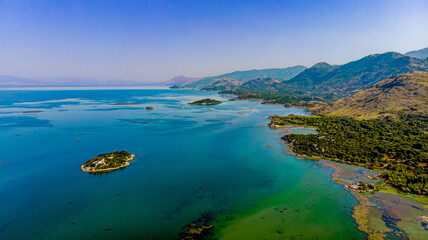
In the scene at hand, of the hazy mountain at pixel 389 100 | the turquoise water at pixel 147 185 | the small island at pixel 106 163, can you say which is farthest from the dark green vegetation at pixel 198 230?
the hazy mountain at pixel 389 100

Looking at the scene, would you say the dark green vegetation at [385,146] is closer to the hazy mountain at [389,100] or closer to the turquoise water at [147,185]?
the turquoise water at [147,185]

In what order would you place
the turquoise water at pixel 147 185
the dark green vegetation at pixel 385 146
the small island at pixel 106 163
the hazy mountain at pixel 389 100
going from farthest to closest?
the hazy mountain at pixel 389 100, the small island at pixel 106 163, the dark green vegetation at pixel 385 146, the turquoise water at pixel 147 185

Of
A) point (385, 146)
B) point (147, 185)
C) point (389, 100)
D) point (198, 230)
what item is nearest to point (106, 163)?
point (147, 185)

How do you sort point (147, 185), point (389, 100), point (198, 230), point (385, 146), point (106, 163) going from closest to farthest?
1. point (198, 230)
2. point (147, 185)
3. point (106, 163)
4. point (385, 146)
5. point (389, 100)

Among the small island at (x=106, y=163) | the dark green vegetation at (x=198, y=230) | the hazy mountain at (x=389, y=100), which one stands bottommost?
the dark green vegetation at (x=198, y=230)

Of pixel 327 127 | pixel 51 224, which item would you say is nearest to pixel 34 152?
pixel 51 224

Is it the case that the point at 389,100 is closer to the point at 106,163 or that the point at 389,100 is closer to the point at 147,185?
the point at 147,185

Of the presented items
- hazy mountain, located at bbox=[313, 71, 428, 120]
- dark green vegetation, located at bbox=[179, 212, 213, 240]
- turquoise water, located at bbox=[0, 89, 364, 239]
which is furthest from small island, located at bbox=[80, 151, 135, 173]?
hazy mountain, located at bbox=[313, 71, 428, 120]
